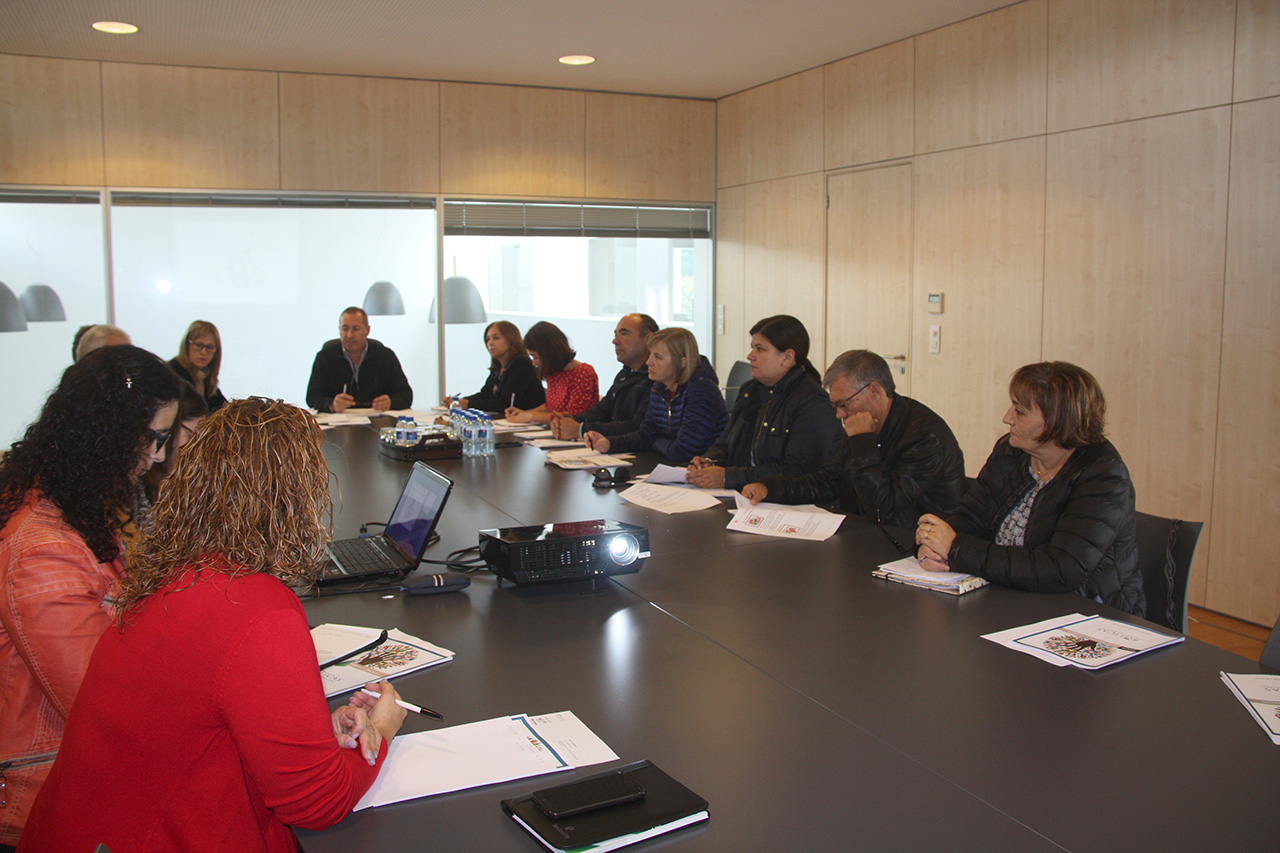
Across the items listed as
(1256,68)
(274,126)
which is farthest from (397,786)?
(274,126)

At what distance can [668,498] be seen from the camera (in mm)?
3316

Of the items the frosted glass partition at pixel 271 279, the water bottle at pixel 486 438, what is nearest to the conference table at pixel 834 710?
the water bottle at pixel 486 438

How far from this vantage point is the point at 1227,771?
1.42 m

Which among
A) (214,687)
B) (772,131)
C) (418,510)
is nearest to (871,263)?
(772,131)

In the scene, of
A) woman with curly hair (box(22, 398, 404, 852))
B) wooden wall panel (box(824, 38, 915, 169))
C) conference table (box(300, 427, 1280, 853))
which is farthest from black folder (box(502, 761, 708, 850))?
wooden wall panel (box(824, 38, 915, 169))

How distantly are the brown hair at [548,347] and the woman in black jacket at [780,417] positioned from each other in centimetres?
192

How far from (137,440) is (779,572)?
1.46 metres

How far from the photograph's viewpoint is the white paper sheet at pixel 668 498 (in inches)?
126

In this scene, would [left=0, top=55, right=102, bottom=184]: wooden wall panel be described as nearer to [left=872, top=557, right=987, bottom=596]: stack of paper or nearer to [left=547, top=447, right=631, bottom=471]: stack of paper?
[left=547, top=447, right=631, bottom=471]: stack of paper

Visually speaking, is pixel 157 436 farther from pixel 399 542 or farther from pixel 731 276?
pixel 731 276

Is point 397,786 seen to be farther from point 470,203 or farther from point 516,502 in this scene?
point 470,203

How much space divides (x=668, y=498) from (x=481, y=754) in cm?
189

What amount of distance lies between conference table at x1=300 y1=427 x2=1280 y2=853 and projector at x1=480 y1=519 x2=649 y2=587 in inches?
2.1

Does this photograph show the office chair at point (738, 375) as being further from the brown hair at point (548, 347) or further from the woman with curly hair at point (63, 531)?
the woman with curly hair at point (63, 531)
